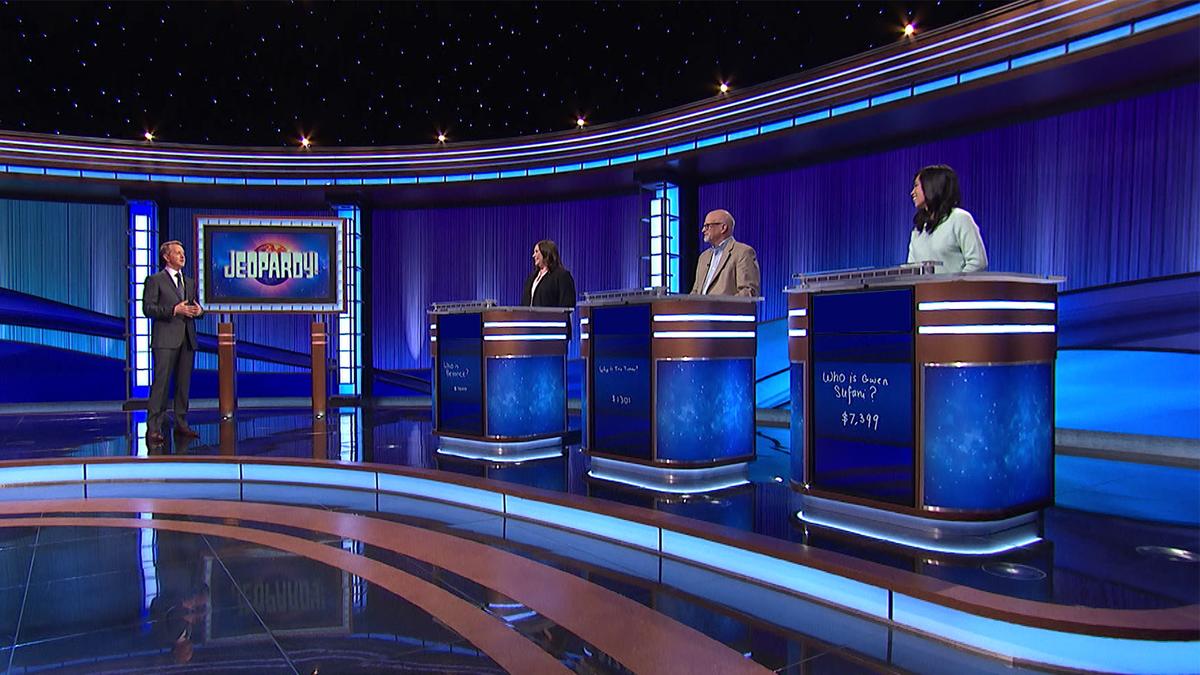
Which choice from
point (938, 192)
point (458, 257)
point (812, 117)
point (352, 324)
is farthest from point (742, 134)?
point (352, 324)

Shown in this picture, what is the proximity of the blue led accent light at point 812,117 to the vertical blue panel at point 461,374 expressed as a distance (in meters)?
3.26

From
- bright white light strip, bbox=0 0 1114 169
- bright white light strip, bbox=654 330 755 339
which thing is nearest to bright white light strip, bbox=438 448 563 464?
bright white light strip, bbox=654 330 755 339

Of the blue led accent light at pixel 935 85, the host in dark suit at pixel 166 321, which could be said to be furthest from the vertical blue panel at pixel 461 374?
the blue led accent light at pixel 935 85

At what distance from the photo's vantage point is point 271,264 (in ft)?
24.3

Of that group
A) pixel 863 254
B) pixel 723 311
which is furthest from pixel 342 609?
pixel 863 254

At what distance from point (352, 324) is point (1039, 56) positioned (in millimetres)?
Result: 7403

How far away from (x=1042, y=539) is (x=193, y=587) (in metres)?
3.12

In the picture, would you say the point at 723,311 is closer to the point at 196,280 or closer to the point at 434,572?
the point at 434,572

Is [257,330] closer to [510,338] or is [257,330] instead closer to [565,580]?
[510,338]

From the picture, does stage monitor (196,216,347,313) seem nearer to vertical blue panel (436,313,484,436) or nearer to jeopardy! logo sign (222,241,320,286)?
jeopardy! logo sign (222,241,320,286)

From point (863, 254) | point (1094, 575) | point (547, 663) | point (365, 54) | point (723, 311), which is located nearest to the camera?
point (547, 663)

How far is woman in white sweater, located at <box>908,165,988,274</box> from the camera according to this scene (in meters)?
2.89

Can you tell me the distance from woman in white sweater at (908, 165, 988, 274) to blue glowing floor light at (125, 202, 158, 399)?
8.49 m

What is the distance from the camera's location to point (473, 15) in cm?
720
